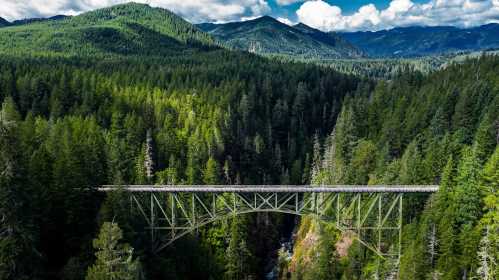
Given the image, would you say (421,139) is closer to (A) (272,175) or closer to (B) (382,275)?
(B) (382,275)

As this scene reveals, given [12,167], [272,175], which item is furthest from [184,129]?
[12,167]

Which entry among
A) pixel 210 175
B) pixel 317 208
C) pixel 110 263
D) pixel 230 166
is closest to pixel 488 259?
pixel 317 208

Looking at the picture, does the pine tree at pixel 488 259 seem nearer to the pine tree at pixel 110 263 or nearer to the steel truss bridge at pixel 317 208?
the steel truss bridge at pixel 317 208

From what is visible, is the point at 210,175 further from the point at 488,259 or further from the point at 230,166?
the point at 488,259

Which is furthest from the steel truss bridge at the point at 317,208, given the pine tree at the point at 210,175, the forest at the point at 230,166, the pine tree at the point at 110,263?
the pine tree at the point at 110,263

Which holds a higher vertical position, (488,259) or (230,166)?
(488,259)

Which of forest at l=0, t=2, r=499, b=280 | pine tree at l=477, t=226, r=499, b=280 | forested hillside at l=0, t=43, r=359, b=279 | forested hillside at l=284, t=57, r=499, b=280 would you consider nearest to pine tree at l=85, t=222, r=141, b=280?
forest at l=0, t=2, r=499, b=280

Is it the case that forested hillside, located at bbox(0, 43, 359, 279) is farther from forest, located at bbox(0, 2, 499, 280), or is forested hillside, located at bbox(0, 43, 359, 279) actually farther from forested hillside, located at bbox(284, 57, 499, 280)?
forested hillside, located at bbox(284, 57, 499, 280)

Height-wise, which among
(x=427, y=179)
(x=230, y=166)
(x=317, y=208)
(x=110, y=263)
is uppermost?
(x=427, y=179)
